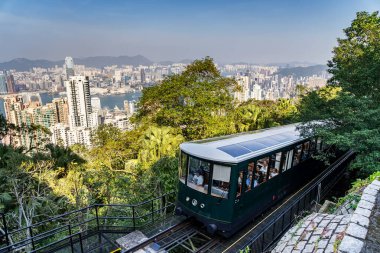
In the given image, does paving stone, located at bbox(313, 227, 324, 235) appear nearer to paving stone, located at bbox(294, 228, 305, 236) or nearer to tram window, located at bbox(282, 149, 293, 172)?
paving stone, located at bbox(294, 228, 305, 236)

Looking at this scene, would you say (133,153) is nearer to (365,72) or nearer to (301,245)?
(365,72)

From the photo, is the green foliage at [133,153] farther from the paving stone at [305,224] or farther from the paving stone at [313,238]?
the paving stone at [313,238]

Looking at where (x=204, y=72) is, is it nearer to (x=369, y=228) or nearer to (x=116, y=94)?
(x=369, y=228)

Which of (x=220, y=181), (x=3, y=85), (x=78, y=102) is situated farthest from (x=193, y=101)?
(x=3, y=85)

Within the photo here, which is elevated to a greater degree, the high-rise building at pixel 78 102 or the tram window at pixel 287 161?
the tram window at pixel 287 161

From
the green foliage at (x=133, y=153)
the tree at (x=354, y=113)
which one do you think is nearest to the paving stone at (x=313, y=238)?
the tree at (x=354, y=113)

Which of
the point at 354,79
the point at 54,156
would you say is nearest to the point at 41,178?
the point at 54,156
